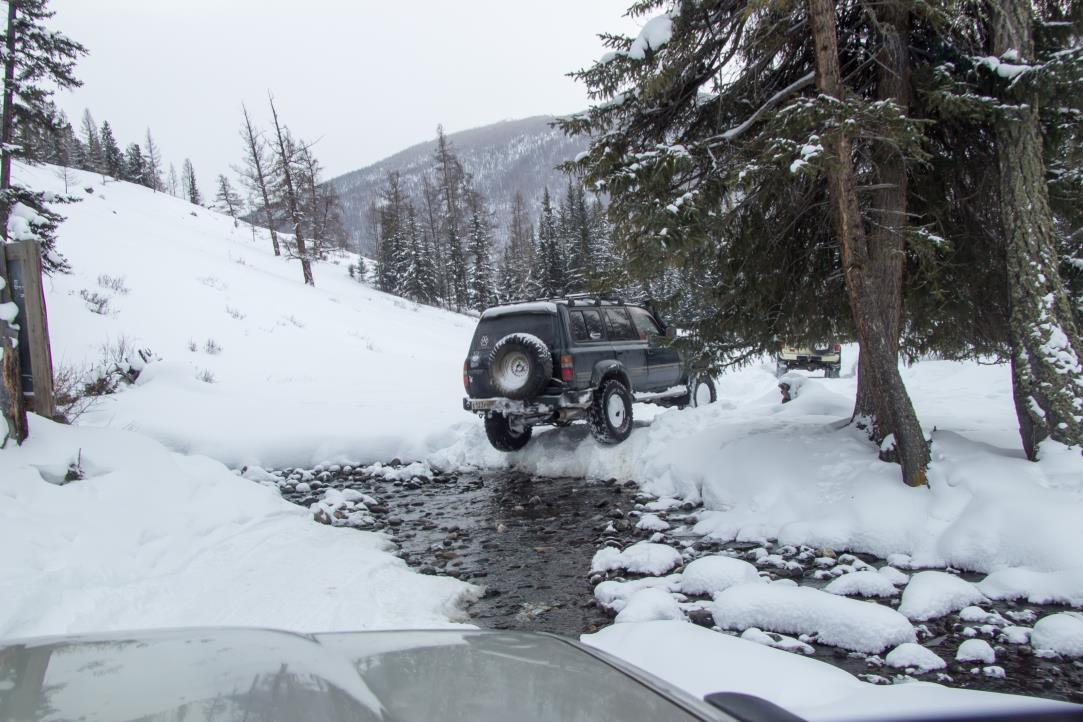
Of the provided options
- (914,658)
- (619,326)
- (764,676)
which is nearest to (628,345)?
(619,326)

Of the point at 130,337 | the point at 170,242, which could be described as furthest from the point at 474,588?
the point at 170,242

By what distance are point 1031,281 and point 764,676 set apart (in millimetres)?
4743

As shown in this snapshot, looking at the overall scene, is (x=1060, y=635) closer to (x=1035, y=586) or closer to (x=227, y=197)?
(x=1035, y=586)

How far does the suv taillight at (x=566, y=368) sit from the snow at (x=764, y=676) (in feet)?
15.8

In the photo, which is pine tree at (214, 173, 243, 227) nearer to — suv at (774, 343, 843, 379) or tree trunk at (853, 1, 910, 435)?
suv at (774, 343, 843, 379)

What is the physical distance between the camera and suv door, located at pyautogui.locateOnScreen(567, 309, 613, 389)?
866 cm

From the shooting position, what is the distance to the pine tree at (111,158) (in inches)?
2336

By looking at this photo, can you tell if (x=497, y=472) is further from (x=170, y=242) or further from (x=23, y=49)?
(x=170, y=242)

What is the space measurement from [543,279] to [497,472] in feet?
118

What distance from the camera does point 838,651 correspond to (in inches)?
149

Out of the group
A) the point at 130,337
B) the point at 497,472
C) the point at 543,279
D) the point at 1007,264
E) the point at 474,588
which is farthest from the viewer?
the point at 543,279

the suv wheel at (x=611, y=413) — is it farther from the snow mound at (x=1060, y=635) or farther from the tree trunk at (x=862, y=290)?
the snow mound at (x=1060, y=635)

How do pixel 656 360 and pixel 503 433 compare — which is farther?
pixel 656 360

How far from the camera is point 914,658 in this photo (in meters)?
3.53
